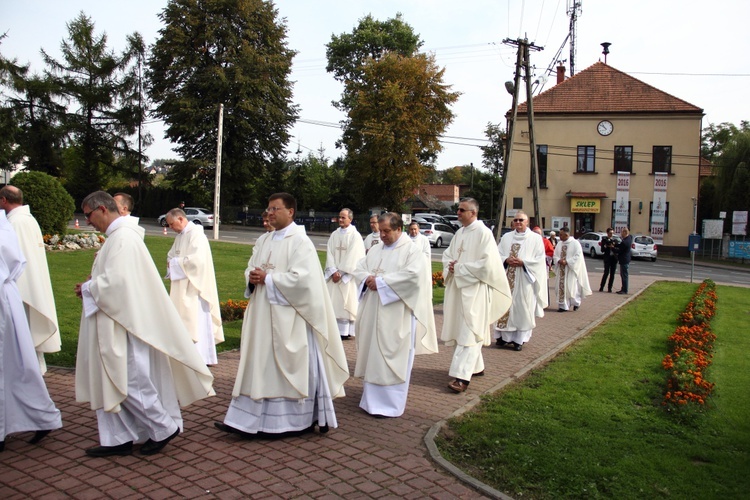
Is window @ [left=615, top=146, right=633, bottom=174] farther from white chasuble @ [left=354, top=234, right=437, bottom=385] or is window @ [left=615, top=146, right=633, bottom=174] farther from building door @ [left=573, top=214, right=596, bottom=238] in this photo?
white chasuble @ [left=354, top=234, right=437, bottom=385]

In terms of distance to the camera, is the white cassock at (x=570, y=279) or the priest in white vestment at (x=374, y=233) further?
the white cassock at (x=570, y=279)

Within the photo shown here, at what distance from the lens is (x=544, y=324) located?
12.8 meters

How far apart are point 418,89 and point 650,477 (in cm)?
4205

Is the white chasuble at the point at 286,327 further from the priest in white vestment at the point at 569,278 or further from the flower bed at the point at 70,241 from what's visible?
the flower bed at the point at 70,241

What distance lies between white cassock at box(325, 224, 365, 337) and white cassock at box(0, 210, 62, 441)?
539 cm

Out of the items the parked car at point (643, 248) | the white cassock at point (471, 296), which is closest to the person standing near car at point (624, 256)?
the white cassock at point (471, 296)

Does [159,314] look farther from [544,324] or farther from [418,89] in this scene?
[418,89]

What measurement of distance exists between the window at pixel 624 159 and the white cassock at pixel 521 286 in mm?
34228

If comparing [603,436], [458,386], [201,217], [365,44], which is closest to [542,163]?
[365,44]

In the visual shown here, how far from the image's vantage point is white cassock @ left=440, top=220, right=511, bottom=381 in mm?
7379

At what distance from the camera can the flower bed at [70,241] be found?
66.5 ft

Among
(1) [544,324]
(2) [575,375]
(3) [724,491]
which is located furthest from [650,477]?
(1) [544,324]

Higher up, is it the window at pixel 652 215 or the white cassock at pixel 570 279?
the window at pixel 652 215

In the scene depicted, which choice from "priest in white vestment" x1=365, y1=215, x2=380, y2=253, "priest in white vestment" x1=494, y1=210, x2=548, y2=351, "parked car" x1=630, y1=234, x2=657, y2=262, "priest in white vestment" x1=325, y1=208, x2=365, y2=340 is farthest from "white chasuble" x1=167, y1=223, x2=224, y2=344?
"parked car" x1=630, y1=234, x2=657, y2=262
